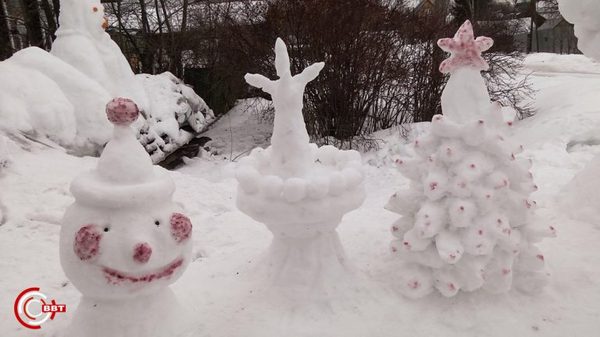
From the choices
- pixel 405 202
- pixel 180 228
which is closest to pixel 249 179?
pixel 180 228

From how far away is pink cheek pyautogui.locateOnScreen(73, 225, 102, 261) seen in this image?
2195 mm

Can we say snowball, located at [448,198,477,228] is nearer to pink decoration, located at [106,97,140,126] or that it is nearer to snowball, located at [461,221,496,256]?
snowball, located at [461,221,496,256]

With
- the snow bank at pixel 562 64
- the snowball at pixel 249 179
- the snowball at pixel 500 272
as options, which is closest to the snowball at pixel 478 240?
the snowball at pixel 500 272

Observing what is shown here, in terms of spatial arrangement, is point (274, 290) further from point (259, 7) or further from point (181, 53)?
point (181, 53)

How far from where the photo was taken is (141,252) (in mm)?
2195

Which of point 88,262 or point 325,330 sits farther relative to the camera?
point 325,330

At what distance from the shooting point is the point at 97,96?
643 cm

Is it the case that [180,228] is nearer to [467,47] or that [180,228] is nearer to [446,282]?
[446,282]

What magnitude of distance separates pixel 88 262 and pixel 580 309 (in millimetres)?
2801

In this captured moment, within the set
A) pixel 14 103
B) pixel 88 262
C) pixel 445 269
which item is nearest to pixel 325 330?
pixel 445 269

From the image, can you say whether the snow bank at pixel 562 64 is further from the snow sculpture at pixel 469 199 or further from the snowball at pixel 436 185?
the snowball at pixel 436 185

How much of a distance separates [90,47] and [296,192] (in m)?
5.53

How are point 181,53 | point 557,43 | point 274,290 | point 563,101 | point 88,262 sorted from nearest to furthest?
point 88,262 → point 274,290 → point 563,101 → point 181,53 → point 557,43

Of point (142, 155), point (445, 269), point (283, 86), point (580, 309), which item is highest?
point (283, 86)
